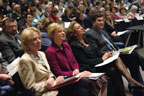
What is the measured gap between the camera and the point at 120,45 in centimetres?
397

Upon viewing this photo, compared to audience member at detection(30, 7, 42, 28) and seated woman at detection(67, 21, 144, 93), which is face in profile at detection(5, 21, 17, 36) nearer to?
seated woman at detection(67, 21, 144, 93)

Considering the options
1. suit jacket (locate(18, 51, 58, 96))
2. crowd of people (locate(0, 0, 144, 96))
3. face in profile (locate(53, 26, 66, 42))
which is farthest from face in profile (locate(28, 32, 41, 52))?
face in profile (locate(53, 26, 66, 42))

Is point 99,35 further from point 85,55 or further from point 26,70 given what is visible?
point 26,70

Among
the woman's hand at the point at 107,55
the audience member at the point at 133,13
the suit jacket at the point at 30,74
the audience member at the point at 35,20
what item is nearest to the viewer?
the suit jacket at the point at 30,74

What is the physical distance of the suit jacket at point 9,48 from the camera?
92.5 inches

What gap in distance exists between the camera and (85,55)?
274 centimetres

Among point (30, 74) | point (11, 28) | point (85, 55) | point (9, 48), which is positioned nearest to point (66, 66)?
point (85, 55)

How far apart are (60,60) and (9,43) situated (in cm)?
73

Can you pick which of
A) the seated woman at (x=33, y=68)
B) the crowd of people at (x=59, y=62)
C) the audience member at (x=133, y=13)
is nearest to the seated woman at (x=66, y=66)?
the crowd of people at (x=59, y=62)

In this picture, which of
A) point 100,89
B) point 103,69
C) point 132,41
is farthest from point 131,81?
point 132,41

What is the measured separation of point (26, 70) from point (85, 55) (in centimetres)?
117

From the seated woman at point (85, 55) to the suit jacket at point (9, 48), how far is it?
747 mm

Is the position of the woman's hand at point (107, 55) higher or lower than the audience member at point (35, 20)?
lower

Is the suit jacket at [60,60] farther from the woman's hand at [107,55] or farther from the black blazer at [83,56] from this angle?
the woman's hand at [107,55]
